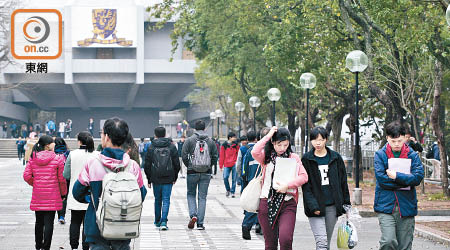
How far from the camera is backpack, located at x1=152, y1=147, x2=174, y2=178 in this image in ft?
39.4

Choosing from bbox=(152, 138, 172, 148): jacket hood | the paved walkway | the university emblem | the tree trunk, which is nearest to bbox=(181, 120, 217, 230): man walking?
the paved walkway

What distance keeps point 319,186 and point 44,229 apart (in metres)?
3.71

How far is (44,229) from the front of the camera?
9406 mm

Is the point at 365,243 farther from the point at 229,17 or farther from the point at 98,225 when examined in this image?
the point at 229,17

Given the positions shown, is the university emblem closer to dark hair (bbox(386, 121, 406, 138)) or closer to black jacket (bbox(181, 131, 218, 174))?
black jacket (bbox(181, 131, 218, 174))

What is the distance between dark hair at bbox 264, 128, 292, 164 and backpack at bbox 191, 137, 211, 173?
4900mm

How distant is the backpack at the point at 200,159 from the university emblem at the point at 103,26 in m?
57.8

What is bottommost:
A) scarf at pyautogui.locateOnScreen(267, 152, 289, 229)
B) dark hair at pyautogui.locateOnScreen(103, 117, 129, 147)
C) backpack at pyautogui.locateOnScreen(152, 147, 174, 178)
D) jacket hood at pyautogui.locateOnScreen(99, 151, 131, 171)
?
scarf at pyautogui.locateOnScreen(267, 152, 289, 229)

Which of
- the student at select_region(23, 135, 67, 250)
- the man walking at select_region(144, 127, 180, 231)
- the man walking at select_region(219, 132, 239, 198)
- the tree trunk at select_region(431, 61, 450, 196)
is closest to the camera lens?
the student at select_region(23, 135, 67, 250)

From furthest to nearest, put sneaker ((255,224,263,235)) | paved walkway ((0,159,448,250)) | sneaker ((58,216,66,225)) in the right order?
sneaker ((58,216,66,225)) < sneaker ((255,224,263,235)) < paved walkway ((0,159,448,250))

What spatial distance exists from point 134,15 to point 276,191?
6420 centimetres

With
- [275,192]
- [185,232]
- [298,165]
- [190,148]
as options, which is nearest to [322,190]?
[298,165]

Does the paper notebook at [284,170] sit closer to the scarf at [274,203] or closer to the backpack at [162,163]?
the scarf at [274,203]

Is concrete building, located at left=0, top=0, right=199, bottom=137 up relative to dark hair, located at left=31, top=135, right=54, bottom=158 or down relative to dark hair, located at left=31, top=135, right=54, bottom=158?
up
